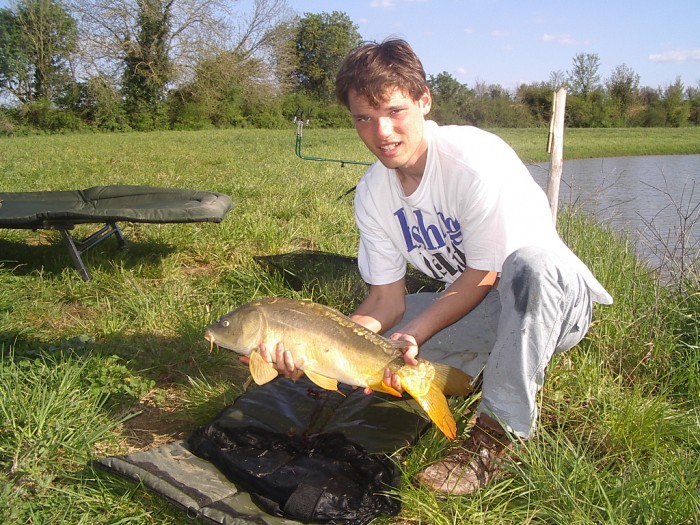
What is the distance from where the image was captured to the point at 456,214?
2.41m

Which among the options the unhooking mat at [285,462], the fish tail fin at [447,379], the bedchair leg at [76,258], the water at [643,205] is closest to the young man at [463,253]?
the fish tail fin at [447,379]

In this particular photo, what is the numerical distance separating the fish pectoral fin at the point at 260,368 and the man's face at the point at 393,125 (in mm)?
887

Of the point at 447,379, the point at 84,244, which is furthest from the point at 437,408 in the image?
the point at 84,244

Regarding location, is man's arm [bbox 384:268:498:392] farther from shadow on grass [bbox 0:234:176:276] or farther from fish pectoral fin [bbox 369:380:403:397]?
shadow on grass [bbox 0:234:176:276]

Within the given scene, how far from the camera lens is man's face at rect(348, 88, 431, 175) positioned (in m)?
2.33

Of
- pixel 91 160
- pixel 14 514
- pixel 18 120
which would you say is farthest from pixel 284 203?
pixel 18 120

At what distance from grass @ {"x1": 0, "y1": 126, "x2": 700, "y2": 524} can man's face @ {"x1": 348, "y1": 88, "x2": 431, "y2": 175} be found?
102cm

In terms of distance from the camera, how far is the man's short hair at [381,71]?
7.58 feet

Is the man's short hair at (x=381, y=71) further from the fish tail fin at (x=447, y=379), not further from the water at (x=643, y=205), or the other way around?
the water at (x=643, y=205)

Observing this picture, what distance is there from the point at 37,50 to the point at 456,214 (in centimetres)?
3908

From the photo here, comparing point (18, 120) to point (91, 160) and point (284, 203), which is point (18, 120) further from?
point (284, 203)

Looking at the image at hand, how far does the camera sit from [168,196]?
478 centimetres

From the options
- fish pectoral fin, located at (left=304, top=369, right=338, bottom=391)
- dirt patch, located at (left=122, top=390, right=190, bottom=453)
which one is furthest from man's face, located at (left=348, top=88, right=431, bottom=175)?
dirt patch, located at (left=122, top=390, right=190, bottom=453)

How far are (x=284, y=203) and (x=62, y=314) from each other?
3.04m
